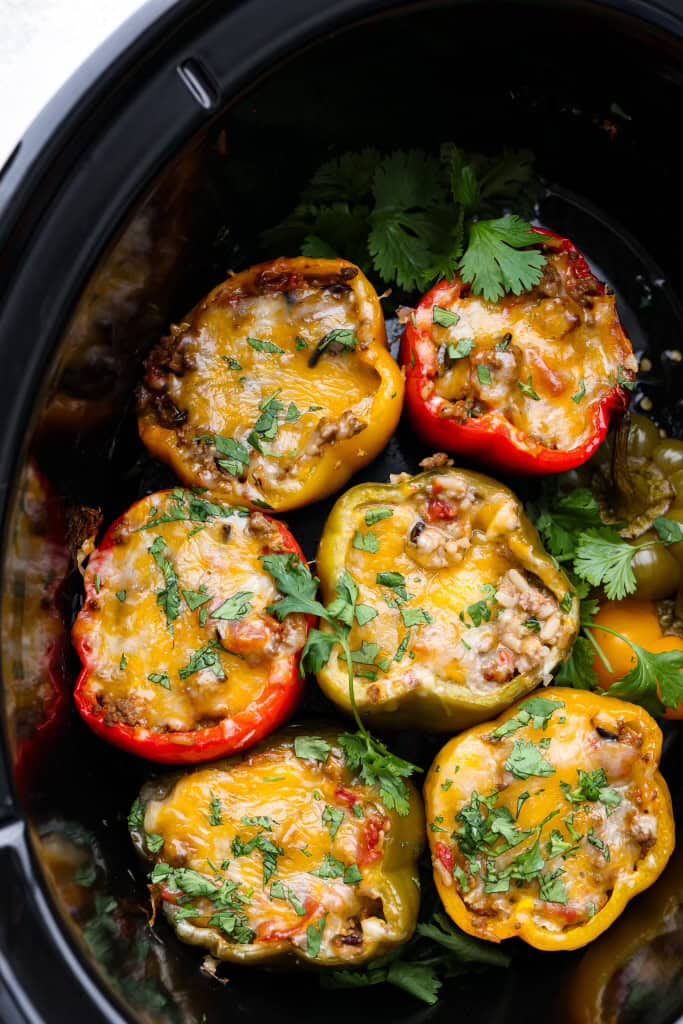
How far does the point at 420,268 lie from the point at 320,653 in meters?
1.23

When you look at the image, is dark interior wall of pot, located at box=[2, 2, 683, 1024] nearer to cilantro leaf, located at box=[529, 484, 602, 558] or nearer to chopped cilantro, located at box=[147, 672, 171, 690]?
chopped cilantro, located at box=[147, 672, 171, 690]

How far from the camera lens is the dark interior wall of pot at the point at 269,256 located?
255 cm

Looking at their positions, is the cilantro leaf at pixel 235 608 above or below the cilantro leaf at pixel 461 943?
above

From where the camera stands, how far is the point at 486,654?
270 cm

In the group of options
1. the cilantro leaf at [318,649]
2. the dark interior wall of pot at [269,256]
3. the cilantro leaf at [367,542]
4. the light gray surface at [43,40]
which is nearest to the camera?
the dark interior wall of pot at [269,256]

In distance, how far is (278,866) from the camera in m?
2.66

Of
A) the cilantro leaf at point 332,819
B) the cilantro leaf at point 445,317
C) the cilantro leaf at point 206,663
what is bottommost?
the cilantro leaf at point 332,819

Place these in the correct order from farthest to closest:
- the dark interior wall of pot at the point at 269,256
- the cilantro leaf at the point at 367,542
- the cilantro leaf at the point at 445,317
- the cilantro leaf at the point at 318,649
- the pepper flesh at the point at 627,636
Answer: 1. the pepper flesh at the point at 627,636
2. the cilantro leaf at the point at 445,317
3. the cilantro leaf at the point at 367,542
4. the cilantro leaf at the point at 318,649
5. the dark interior wall of pot at the point at 269,256

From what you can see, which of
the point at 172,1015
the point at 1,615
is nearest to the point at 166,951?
the point at 172,1015

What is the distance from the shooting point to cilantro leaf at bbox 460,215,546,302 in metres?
2.85

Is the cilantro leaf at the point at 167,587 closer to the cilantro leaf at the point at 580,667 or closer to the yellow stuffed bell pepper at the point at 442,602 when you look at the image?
the yellow stuffed bell pepper at the point at 442,602

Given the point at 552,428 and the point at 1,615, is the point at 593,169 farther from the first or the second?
the point at 1,615

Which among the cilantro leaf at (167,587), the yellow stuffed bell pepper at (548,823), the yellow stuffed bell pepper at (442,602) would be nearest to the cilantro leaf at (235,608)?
the cilantro leaf at (167,587)

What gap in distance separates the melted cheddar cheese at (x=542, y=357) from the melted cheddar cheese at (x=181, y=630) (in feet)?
2.44
